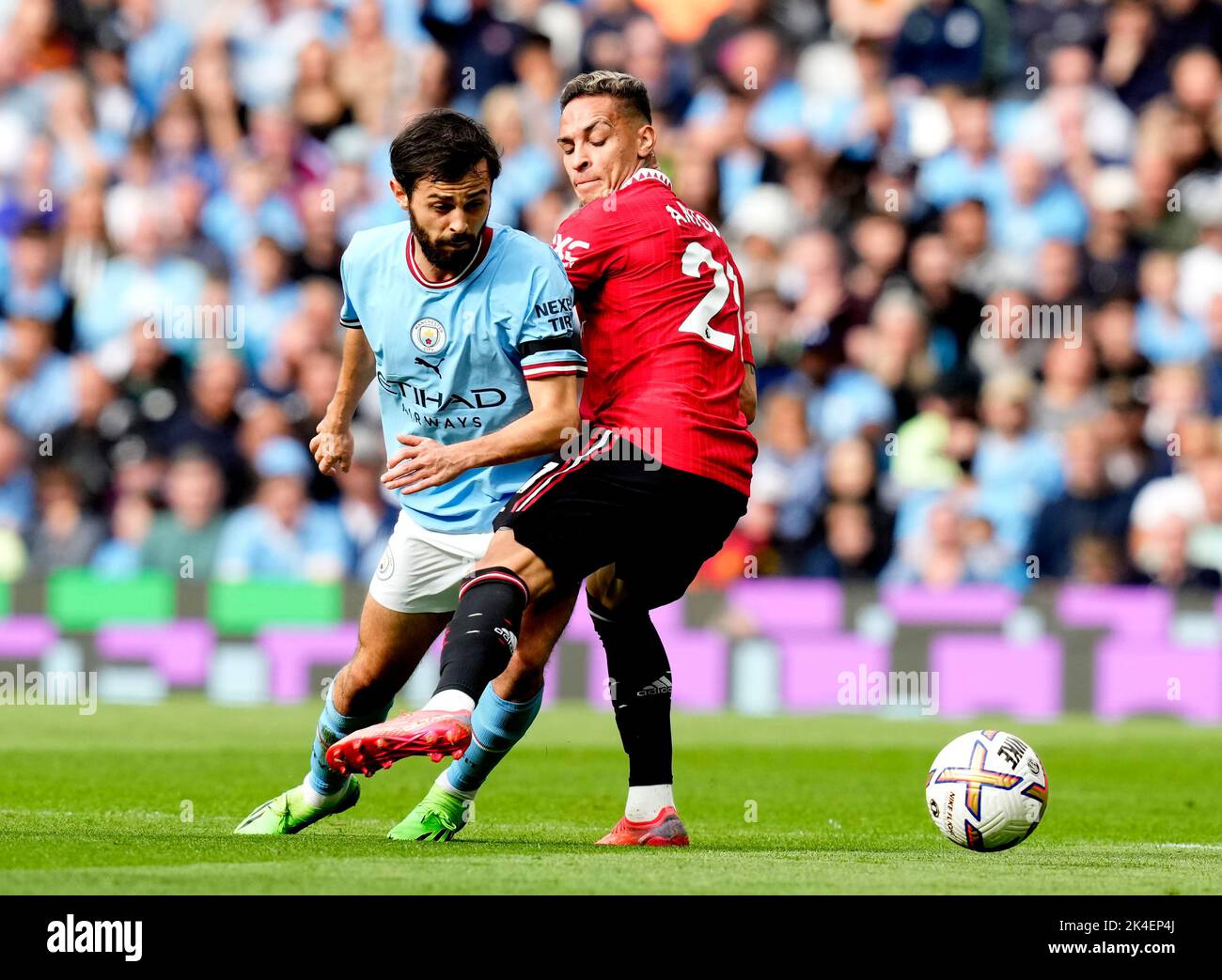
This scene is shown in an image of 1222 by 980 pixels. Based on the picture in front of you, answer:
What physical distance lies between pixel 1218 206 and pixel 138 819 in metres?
11.1

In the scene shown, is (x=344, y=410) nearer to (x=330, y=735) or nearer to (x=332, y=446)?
(x=332, y=446)

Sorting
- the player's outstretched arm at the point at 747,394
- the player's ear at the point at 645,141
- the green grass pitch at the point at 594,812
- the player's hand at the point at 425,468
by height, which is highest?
the player's ear at the point at 645,141

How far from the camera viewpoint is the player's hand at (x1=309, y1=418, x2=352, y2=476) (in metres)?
7.31

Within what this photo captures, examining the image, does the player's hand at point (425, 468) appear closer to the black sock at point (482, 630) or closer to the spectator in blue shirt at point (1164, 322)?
the black sock at point (482, 630)

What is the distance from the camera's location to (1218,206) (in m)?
16.2

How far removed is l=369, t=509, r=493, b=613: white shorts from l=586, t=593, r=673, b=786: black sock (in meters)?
0.53

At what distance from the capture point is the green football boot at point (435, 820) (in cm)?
733

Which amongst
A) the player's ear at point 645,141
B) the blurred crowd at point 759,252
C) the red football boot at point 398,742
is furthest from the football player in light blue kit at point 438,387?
the blurred crowd at point 759,252

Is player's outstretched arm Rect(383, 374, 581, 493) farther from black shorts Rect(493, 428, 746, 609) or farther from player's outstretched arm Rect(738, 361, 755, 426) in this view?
player's outstretched arm Rect(738, 361, 755, 426)

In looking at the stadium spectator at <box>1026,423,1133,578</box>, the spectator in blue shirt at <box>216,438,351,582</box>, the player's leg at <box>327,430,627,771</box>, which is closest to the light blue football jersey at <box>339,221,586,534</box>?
the player's leg at <box>327,430,627,771</box>

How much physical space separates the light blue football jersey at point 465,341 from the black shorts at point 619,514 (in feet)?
0.77

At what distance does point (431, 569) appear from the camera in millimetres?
7160

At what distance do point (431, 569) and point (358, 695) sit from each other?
0.52 m
